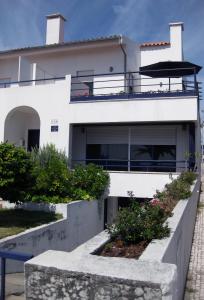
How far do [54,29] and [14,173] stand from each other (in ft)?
54.1

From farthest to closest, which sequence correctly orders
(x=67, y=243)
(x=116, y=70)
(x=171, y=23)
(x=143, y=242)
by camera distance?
1. (x=171, y=23)
2. (x=116, y=70)
3. (x=67, y=243)
4. (x=143, y=242)

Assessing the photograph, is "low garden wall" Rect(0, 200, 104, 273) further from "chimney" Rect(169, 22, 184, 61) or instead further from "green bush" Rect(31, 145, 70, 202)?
"chimney" Rect(169, 22, 184, 61)

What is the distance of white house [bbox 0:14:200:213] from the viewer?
15875 millimetres

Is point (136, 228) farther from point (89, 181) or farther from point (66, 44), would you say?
point (66, 44)

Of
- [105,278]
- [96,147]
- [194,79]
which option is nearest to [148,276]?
[105,278]

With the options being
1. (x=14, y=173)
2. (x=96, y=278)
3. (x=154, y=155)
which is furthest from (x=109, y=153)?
(x=96, y=278)

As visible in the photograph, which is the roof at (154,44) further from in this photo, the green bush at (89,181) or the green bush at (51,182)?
the green bush at (51,182)

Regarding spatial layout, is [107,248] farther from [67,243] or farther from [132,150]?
[132,150]

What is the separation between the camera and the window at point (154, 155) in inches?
719

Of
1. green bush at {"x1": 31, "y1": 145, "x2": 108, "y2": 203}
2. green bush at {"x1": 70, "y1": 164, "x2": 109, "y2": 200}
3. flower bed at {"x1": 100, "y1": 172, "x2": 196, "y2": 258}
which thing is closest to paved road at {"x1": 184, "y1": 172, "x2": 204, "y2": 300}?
flower bed at {"x1": 100, "y1": 172, "x2": 196, "y2": 258}

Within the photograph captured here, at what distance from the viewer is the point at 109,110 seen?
16.7 m

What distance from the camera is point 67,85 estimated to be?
56.8 feet

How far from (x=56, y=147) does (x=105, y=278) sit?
576 inches

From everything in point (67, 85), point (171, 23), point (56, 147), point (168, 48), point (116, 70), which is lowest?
point (56, 147)
